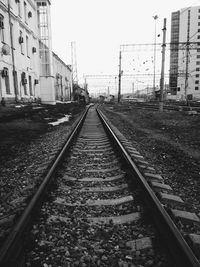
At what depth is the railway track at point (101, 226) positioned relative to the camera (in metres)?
2.15

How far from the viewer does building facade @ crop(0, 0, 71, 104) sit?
1803 cm

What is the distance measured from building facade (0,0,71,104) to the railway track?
49.8 ft

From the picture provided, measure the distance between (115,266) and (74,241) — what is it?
0.56 meters

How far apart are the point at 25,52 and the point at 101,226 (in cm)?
2362

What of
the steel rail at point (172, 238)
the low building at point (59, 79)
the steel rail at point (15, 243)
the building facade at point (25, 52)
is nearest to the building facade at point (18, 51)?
the building facade at point (25, 52)

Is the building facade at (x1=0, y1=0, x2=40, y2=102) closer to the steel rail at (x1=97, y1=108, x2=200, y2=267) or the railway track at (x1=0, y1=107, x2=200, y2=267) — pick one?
the railway track at (x1=0, y1=107, x2=200, y2=267)

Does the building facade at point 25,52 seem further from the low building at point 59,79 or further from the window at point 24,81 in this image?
the low building at point 59,79

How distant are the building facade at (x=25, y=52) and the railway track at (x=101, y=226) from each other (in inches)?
598

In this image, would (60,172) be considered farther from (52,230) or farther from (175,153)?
(175,153)

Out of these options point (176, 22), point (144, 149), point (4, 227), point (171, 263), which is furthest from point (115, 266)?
point (176, 22)

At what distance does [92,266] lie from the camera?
2.11m

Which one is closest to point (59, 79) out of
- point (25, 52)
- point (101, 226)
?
point (25, 52)

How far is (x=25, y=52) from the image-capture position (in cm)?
2305

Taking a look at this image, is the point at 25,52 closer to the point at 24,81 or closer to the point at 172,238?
the point at 24,81
